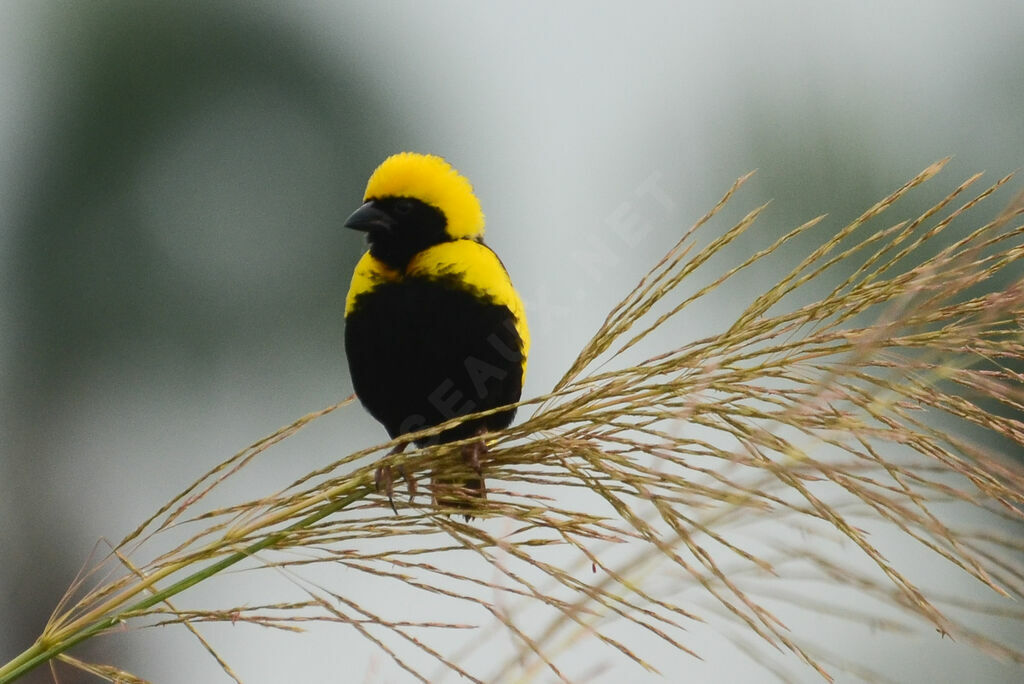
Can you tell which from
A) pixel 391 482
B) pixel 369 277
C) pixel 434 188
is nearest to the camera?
pixel 391 482

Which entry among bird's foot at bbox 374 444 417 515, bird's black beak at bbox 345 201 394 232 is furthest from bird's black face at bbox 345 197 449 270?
bird's foot at bbox 374 444 417 515

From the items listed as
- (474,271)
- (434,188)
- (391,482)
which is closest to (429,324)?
(474,271)

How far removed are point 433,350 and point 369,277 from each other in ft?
1.10

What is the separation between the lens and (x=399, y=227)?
294 cm

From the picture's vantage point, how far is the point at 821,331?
1.48 meters

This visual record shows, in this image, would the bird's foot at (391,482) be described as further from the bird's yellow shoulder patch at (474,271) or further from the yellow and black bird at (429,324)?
the bird's yellow shoulder patch at (474,271)

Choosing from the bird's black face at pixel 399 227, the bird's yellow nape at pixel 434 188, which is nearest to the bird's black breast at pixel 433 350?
the bird's black face at pixel 399 227

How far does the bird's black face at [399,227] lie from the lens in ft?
9.50

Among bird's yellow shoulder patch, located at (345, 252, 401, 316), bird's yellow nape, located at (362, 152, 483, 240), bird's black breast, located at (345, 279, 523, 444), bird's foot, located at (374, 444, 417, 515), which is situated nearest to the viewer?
bird's foot, located at (374, 444, 417, 515)

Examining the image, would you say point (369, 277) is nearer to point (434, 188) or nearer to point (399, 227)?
point (399, 227)

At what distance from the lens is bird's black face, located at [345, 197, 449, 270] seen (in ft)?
9.50

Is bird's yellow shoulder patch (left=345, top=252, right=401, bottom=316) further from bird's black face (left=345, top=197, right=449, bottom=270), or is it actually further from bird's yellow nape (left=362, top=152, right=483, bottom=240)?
bird's yellow nape (left=362, top=152, right=483, bottom=240)

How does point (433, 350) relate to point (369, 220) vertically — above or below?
below

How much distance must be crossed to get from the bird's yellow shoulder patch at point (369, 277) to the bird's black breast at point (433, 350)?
2 centimetres
